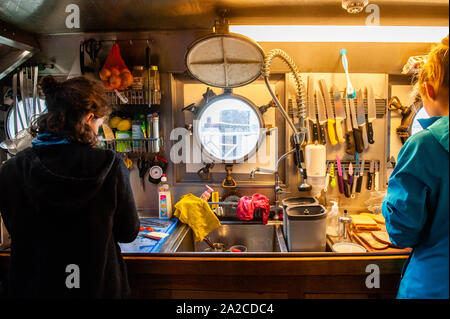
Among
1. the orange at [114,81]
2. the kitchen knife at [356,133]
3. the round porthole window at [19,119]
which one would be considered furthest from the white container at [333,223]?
the round porthole window at [19,119]

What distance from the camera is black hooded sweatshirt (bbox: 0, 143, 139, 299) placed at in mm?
951

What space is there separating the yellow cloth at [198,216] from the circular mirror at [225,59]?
0.94 meters

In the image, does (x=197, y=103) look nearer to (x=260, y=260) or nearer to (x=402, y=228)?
(x=260, y=260)

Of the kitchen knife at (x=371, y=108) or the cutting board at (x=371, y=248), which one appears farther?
the kitchen knife at (x=371, y=108)

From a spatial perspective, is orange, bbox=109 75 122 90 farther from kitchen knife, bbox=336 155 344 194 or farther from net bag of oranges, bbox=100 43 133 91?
kitchen knife, bbox=336 155 344 194

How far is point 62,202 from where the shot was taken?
3.11 ft

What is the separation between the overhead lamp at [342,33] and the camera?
178 centimetres

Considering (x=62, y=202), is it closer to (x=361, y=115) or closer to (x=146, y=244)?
(x=146, y=244)

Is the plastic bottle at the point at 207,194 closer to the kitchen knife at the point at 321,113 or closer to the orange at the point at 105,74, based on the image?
the kitchen knife at the point at 321,113

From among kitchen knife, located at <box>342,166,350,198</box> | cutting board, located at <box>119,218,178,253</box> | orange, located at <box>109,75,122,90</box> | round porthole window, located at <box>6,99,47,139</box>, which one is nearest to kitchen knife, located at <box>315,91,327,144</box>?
kitchen knife, located at <box>342,166,350,198</box>

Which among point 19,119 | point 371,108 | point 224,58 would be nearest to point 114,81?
point 224,58

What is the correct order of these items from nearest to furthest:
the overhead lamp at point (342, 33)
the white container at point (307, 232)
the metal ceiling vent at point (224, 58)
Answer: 1. the metal ceiling vent at point (224, 58)
2. the white container at point (307, 232)
3. the overhead lamp at point (342, 33)

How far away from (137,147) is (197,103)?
0.63m

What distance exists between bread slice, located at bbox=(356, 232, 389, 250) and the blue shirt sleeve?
26.8 inches
